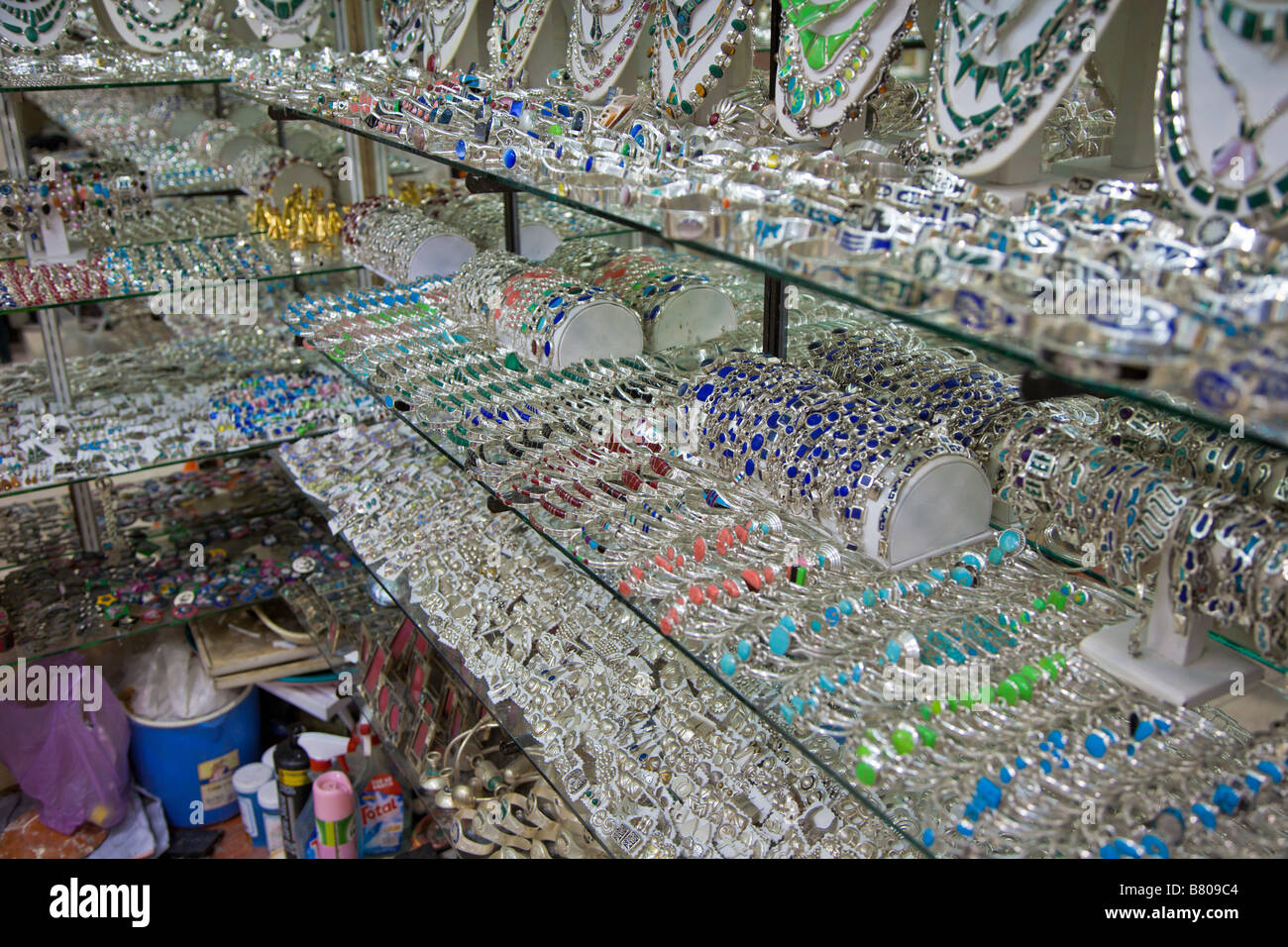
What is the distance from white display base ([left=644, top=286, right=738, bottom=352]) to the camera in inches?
68.8

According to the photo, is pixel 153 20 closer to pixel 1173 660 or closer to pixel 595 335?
pixel 595 335

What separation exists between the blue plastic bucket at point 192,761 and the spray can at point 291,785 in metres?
0.27

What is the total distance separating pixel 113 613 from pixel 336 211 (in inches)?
45.6

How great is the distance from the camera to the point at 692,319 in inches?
69.6

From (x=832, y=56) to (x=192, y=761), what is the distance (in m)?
2.13

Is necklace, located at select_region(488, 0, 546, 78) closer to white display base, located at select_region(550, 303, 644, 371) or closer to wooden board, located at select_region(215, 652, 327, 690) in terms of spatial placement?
white display base, located at select_region(550, 303, 644, 371)

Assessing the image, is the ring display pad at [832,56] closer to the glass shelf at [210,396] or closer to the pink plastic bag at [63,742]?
the glass shelf at [210,396]

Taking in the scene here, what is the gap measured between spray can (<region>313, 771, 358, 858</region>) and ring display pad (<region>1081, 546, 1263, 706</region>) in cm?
160

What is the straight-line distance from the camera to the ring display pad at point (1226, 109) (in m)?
0.76

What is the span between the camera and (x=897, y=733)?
994mm
